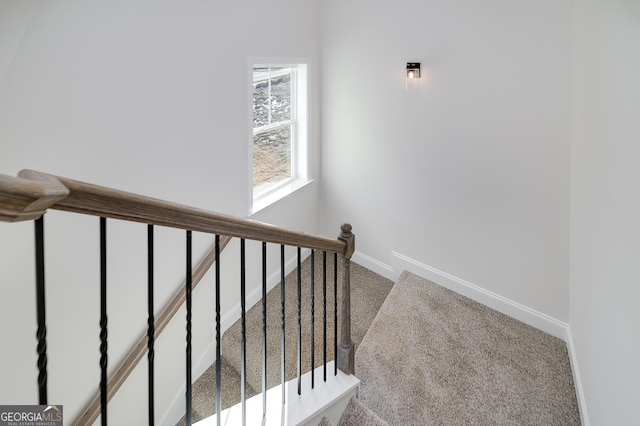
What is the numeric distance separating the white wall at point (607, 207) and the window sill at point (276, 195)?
2311mm

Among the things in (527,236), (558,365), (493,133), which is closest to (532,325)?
(558,365)

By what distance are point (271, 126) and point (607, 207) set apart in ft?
9.08

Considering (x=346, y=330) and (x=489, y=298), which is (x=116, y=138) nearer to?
(x=346, y=330)

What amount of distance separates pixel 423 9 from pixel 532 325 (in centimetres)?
252

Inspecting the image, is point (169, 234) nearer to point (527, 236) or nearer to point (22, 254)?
point (22, 254)

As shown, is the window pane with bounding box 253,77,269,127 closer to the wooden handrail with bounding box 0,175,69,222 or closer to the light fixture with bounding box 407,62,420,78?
the light fixture with bounding box 407,62,420,78

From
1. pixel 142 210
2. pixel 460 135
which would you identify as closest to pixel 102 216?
pixel 142 210

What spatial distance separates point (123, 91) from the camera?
227cm

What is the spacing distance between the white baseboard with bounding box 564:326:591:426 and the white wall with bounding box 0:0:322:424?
2432 mm

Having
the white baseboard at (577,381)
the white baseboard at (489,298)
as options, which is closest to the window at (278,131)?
the white baseboard at (489,298)

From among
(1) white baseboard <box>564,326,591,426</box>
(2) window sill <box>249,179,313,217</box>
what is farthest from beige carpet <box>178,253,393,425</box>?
(1) white baseboard <box>564,326,591,426</box>

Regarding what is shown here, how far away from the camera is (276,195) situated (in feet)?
12.9

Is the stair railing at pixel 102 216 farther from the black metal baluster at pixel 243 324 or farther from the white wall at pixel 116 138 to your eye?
the white wall at pixel 116 138

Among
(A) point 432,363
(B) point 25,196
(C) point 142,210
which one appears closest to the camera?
(B) point 25,196
